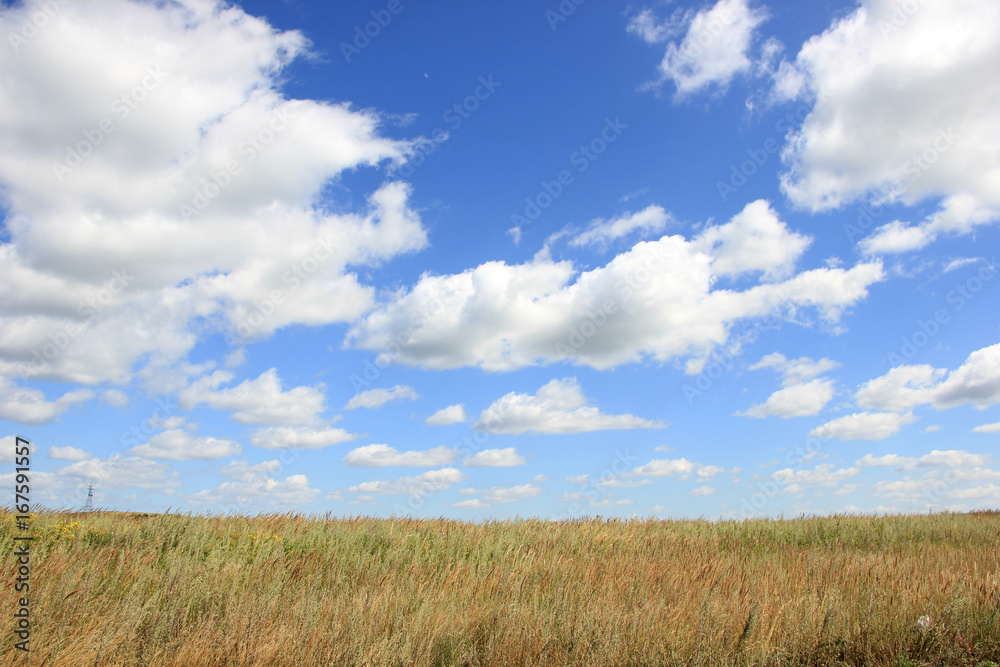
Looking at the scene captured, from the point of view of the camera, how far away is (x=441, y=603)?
7742 mm

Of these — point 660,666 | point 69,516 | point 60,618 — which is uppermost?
point 69,516

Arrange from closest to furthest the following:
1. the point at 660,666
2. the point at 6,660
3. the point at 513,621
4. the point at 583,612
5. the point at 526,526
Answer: the point at 6,660 < the point at 660,666 < the point at 513,621 < the point at 583,612 < the point at 526,526

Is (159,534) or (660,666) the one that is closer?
(660,666)

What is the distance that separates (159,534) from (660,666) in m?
9.24

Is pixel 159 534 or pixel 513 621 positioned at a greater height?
pixel 159 534

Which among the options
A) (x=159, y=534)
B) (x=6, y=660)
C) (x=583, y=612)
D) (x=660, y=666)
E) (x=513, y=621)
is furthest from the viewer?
(x=159, y=534)

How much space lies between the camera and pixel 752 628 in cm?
677

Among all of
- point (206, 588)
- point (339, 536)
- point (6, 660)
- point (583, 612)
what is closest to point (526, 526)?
point (339, 536)

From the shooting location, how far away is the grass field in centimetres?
612

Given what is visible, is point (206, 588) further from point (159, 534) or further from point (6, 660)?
point (159, 534)

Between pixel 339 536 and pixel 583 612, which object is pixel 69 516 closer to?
pixel 339 536

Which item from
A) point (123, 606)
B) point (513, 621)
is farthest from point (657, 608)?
point (123, 606)

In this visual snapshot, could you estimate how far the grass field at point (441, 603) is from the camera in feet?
20.1

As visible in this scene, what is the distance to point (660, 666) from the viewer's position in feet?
20.2
